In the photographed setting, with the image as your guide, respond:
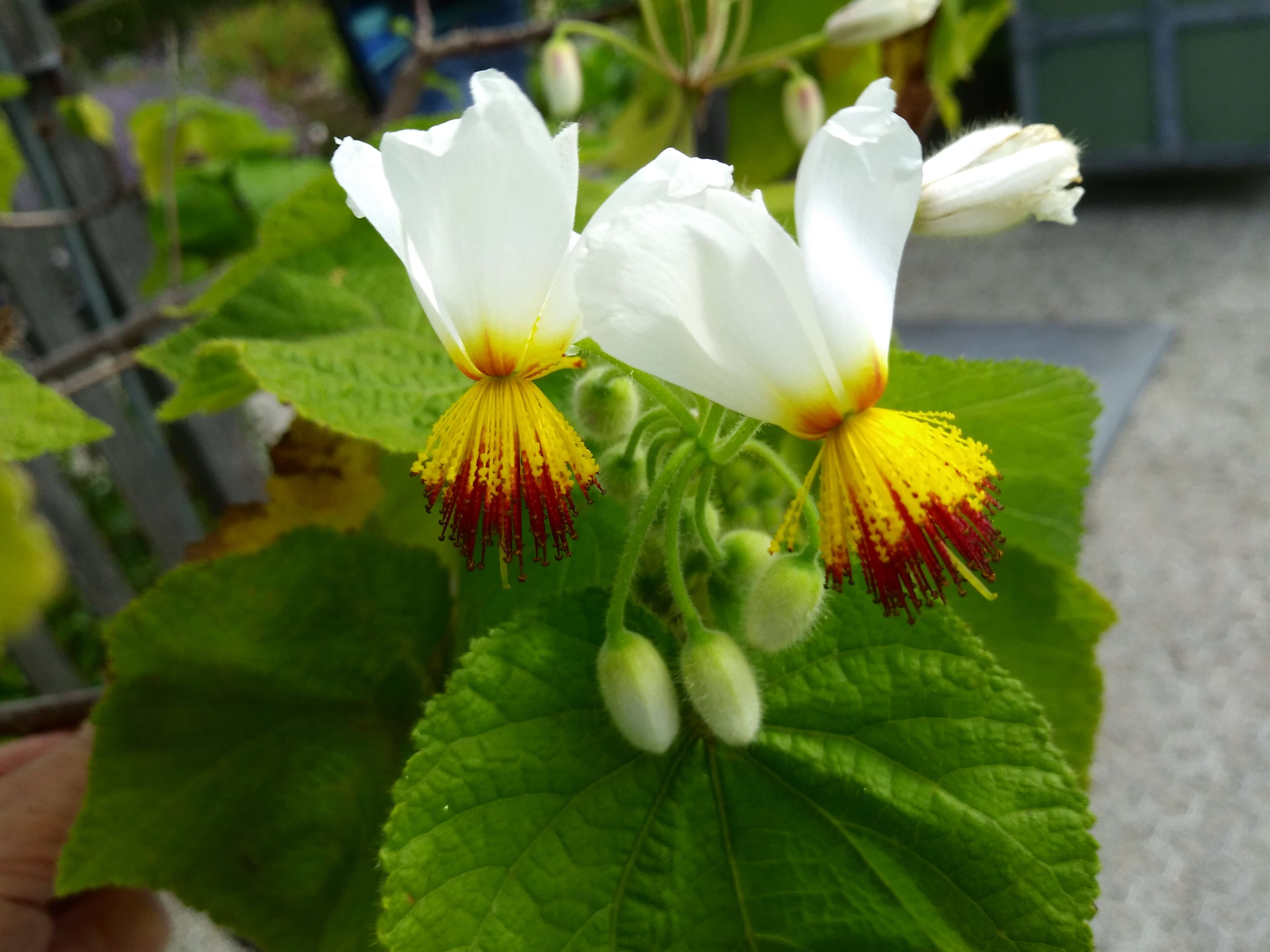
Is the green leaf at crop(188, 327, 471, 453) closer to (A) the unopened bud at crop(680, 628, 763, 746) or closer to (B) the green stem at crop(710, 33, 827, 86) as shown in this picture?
(A) the unopened bud at crop(680, 628, 763, 746)

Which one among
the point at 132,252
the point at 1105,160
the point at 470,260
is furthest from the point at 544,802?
the point at 1105,160

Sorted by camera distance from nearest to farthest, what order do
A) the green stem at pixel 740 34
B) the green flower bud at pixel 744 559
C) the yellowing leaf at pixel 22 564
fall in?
the yellowing leaf at pixel 22 564, the green flower bud at pixel 744 559, the green stem at pixel 740 34

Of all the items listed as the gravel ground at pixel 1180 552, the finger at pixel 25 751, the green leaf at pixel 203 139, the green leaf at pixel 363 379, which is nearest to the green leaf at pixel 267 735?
the green leaf at pixel 363 379

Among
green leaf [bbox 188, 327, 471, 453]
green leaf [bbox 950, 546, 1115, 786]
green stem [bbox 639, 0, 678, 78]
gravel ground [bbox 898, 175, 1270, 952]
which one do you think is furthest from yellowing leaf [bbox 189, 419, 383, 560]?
gravel ground [bbox 898, 175, 1270, 952]

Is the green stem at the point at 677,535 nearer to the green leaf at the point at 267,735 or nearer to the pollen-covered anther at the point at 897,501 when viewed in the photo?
the pollen-covered anther at the point at 897,501

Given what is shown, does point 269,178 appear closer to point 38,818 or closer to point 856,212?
point 38,818
